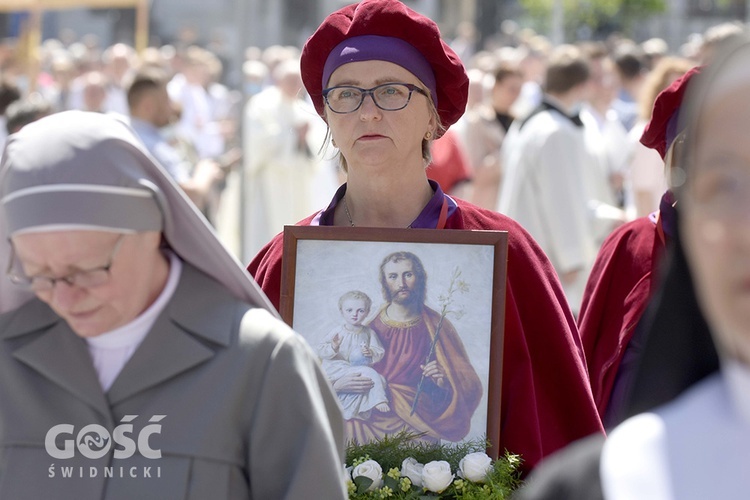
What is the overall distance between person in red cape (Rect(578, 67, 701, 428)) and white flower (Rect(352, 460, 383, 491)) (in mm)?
1190

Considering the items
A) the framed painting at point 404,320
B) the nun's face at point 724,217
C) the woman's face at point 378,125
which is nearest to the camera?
the nun's face at point 724,217

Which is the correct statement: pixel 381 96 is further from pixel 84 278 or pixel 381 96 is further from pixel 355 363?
pixel 84 278

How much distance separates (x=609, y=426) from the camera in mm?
4180

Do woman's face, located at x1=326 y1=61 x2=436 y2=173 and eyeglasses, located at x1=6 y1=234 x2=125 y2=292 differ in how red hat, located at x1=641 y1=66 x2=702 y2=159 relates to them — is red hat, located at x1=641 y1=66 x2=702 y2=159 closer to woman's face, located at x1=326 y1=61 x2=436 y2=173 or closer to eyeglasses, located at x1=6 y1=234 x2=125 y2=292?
woman's face, located at x1=326 y1=61 x2=436 y2=173

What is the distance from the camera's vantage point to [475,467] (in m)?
3.24

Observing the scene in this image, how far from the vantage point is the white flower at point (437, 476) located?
3.24 metres

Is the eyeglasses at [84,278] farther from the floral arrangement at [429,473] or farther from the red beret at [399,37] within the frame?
the red beret at [399,37]

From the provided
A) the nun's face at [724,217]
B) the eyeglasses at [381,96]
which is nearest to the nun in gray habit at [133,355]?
the nun's face at [724,217]

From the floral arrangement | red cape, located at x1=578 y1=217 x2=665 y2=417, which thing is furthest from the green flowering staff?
red cape, located at x1=578 y1=217 x2=665 y2=417

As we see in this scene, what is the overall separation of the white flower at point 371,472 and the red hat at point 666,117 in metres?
1.69

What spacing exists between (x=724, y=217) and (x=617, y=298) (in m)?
3.04

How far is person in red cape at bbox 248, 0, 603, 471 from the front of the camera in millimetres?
3697

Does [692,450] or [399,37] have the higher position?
[399,37]

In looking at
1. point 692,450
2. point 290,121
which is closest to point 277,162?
point 290,121
